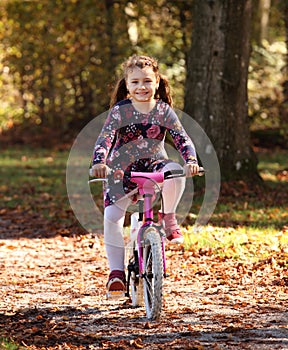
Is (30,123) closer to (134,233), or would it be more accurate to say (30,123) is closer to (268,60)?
(268,60)

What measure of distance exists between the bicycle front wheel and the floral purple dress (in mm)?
402

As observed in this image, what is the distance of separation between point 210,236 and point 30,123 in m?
14.3

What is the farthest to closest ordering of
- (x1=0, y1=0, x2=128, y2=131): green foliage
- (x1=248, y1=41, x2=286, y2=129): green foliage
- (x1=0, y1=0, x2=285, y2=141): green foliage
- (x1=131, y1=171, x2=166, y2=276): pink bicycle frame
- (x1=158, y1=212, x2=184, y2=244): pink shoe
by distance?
1. (x1=0, y1=0, x2=128, y2=131): green foliage
2. (x1=248, y1=41, x2=286, y2=129): green foliage
3. (x1=0, y1=0, x2=285, y2=141): green foliage
4. (x1=158, y1=212, x2=184, y2=244): pink shoe
5. (x1=131, y1=171, x2=166, y2=276): pink bicycle frame

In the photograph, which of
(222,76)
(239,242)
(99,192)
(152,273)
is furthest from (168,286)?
(99,192)

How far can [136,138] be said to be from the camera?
18.8ft

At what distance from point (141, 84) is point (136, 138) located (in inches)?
15.0

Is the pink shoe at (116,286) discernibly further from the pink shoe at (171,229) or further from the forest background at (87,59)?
the forest background at (87,59)

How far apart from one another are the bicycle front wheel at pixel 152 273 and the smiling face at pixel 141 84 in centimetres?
94

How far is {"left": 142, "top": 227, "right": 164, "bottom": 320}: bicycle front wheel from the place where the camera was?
5293 millimetres

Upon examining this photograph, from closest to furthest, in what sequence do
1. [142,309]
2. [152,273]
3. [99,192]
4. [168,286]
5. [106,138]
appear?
[152,273] < [106,138] < [142,309] < [168,286] < [99,192]

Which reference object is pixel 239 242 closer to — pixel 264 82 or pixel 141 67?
pixel 141 67

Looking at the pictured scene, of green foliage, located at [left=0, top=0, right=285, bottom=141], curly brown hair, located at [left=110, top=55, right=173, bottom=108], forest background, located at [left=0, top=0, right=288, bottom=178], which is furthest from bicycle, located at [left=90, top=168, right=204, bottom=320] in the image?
green foliage, located at [left=0, top=0, right=285, bottom=141]

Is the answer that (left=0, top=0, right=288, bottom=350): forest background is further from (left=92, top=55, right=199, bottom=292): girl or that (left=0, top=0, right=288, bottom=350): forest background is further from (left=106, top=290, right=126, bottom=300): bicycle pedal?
(left=92, top=55, right=199, bottom=292): girl

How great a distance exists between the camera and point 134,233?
589 centimetres
